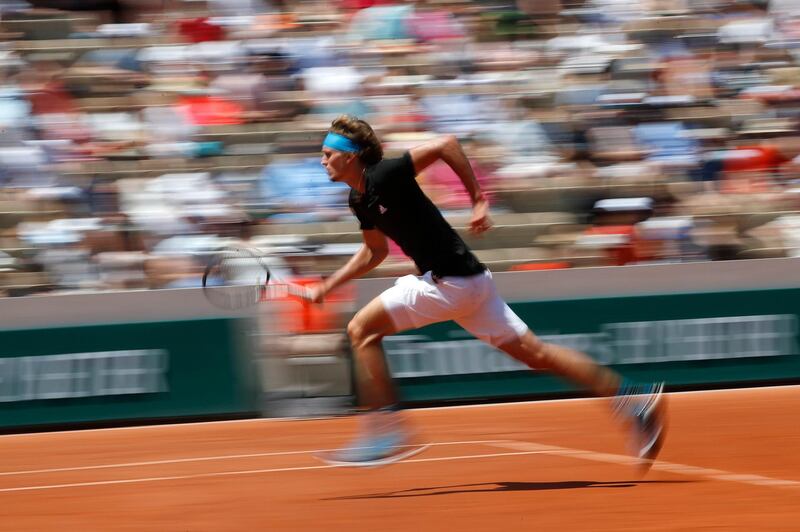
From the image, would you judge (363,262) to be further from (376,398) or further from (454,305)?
(376,398)

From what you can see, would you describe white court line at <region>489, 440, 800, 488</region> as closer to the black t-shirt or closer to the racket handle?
the black t-shirt

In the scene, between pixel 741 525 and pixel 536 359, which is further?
pixel 536 359

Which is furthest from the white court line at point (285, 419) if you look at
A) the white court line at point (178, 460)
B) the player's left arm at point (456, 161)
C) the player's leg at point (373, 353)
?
the player's left arm at point (456, 161)

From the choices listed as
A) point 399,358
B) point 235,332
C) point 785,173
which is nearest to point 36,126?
point 235,332

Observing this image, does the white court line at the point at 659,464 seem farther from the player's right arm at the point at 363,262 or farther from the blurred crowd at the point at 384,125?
the blurred crowd at the point at 384,125

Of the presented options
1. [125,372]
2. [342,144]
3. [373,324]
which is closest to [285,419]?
[125,372]

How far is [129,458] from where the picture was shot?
835 centimetres

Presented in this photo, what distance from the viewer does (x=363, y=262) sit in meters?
6.64

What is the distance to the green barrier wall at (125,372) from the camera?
986 centimetres

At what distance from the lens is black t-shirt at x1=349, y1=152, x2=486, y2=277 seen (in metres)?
6.18

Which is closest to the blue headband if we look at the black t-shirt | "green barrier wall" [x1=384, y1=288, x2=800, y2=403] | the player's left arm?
the black t-shirt

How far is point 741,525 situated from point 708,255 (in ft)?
20.6

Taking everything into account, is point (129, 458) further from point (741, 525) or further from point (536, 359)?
point (741, 525)

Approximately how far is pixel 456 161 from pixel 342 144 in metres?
0.69
